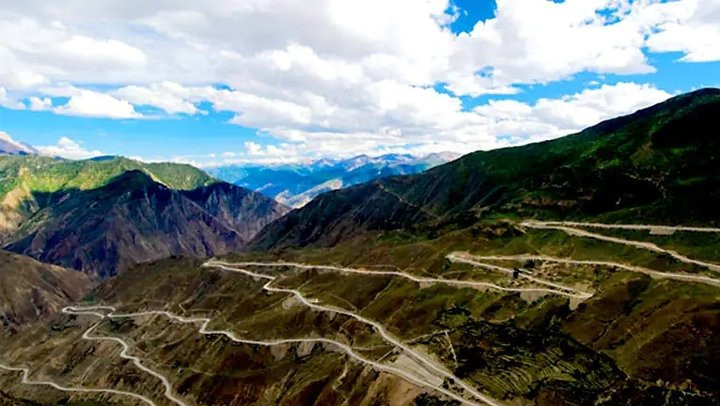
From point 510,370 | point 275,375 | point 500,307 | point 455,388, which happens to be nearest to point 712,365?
point 510,370

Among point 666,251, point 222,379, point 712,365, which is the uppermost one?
point 666,251

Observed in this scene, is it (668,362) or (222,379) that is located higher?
(668,362)

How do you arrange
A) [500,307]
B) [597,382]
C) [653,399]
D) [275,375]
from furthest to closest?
[275,375]
[500,307]
[597,382]
[653,399]

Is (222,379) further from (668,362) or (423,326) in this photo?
(668,362)

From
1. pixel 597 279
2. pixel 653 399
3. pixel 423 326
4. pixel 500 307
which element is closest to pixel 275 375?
pixel 423 326

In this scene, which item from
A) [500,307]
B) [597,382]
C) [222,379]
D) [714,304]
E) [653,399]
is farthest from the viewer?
[222,379]

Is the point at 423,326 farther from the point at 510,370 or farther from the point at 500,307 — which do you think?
the point at 510,370

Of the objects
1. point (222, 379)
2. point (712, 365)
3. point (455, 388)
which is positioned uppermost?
point (712, 365)

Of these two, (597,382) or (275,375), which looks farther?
(275,375)

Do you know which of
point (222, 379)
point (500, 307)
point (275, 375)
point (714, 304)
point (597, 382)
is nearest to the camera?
point (597, 382)
